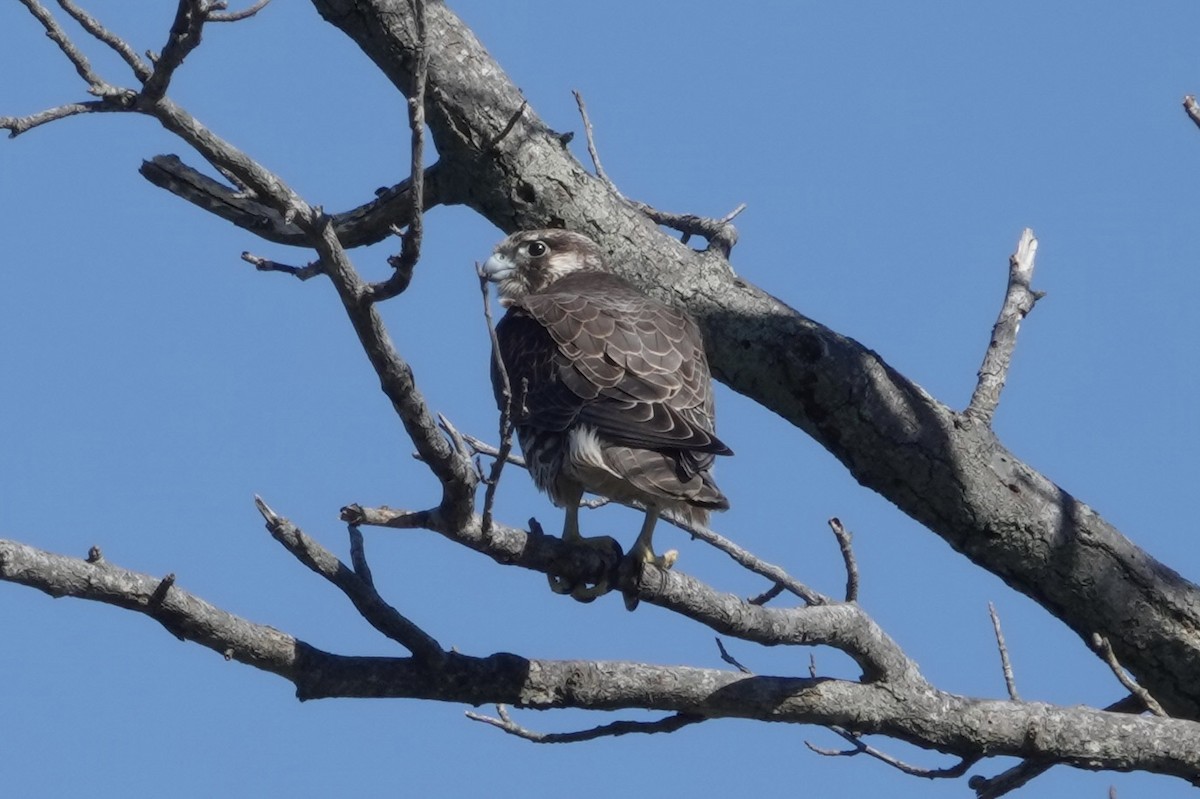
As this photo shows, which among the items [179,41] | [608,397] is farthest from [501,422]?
[608,397]

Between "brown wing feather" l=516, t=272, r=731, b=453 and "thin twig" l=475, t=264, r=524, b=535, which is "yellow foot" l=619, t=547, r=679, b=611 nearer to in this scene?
"brown wing feather" l=516, t=272, r=731, b=453

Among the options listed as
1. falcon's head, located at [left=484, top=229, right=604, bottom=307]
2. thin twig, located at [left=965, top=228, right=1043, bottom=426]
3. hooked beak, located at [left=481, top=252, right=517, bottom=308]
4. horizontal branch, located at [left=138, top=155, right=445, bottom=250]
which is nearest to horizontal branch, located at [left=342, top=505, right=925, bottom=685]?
thin twig, located at [left=965, top=228, right=1043, bottom=426]

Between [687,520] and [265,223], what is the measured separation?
1583 millimetres

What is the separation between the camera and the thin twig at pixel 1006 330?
4809 mm

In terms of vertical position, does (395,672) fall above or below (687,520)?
below

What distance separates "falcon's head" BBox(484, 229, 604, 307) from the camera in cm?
527

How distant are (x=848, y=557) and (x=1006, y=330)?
1.12 meters

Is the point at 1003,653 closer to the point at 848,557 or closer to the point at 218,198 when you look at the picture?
the point at 848,557

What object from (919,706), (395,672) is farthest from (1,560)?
(919,706)

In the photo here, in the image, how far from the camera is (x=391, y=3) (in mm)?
4910

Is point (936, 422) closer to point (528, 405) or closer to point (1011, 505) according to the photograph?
point (1011, 505)

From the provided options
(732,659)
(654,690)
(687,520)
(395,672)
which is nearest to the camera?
(395,672)

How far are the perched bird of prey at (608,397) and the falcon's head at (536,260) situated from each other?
0.01 metres

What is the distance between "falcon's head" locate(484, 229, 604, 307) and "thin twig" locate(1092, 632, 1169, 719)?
1.91m
